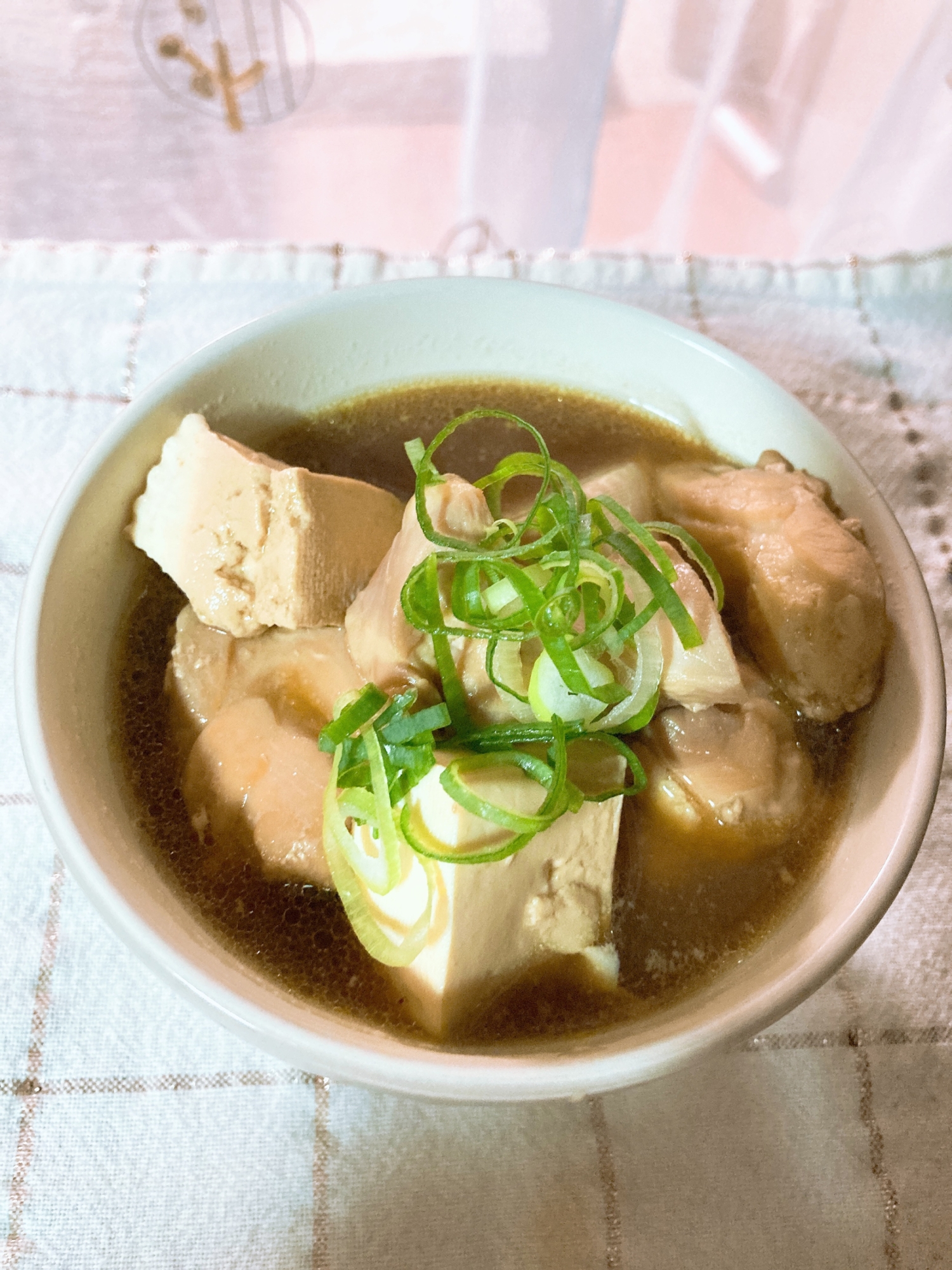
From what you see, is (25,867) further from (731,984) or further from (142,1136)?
(731,984)

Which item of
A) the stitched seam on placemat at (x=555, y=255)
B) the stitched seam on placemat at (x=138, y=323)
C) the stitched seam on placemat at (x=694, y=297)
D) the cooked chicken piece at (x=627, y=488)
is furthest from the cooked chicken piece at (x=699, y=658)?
the stitched seam on placemat at (x=138, y=323)

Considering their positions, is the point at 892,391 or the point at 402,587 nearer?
the point at 402,587

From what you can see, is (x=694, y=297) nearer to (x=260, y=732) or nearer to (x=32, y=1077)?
(x=260, y=732)

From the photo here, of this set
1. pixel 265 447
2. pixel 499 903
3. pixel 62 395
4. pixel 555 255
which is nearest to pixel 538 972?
pixel 499 903

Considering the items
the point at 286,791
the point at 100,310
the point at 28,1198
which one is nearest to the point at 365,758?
the point at 286,791

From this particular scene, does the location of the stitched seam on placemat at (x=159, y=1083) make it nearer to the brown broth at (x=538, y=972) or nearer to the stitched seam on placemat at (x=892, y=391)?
the brown broth at (x=538, y=972)

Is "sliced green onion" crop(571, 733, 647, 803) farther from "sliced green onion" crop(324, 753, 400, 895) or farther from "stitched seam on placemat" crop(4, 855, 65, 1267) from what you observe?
"stitched seam on placemat" crop(4, 855, 65, 1267)
